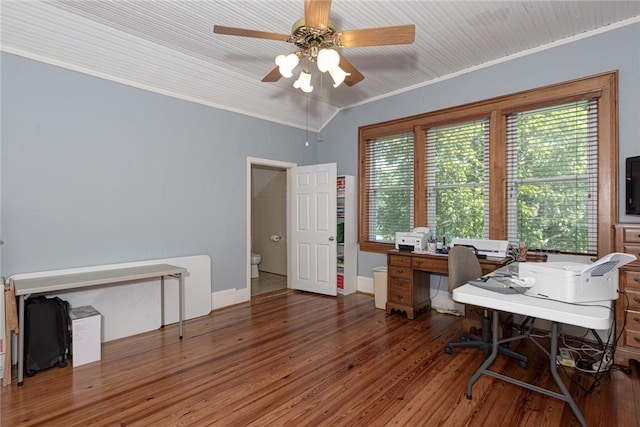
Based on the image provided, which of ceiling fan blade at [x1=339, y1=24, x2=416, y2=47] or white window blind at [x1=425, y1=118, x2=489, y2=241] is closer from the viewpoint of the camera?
ceiling fan blade at [x1=339, y1=24, x2=416, y2=47]

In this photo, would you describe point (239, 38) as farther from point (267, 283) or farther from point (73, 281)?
point (267, 283)

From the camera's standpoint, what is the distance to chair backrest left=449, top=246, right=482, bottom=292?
2.96m

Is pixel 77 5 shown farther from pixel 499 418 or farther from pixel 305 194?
pixel 499 418

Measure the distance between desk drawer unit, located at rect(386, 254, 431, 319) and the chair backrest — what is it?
2.72ft

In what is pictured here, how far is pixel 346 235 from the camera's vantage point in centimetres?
488

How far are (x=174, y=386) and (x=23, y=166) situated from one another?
7.53ft

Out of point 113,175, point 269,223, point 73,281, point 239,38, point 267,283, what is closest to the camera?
point 73,281

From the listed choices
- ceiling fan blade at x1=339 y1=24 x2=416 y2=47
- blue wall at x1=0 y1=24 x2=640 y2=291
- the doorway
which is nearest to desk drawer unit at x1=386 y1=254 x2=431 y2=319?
blue wall at x1=0 y1=24 x2=640 y2=291

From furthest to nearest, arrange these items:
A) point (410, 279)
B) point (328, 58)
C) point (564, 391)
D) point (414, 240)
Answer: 1. point (414, 240)
2. point (410, 279)
3. point (328, 58)
4. point (564, 391)

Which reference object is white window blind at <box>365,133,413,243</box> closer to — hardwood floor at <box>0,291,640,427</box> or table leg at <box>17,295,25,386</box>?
hardwood floor at <box>0,291,640,427</box>

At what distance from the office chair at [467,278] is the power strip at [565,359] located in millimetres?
310

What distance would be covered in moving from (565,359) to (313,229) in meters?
3.26

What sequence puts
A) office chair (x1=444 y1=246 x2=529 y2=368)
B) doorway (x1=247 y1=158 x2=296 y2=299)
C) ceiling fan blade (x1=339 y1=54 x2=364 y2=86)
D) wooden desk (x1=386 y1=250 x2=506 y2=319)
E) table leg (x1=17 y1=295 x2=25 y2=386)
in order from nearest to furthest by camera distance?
table leg (x1=17 y1=295 x2=25 y2=386) → ceiling fan blade (x1=339 y1=54 x2=364 y2=86) → office chair (x1=444 y1=246 x2=529 y2=368) → wooden desk (x1=386 y1=250 x2=506 y2=319) → doorway (x1=247 y1=158 x2=296 y2=299)

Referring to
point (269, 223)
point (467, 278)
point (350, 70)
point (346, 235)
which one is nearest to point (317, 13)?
point (350, 70)
